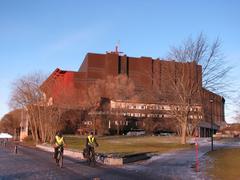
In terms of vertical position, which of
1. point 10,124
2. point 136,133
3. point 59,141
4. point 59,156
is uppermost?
point 10,124

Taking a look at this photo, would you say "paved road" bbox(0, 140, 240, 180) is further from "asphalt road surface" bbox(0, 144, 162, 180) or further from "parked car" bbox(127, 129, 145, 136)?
"parked car" bbox(127, 129, 145, 136)

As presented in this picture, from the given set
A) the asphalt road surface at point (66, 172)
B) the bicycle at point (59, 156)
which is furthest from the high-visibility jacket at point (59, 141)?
the asphalt road surface at point (66, 172)

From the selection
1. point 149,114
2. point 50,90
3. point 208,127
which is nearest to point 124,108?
point 149,114

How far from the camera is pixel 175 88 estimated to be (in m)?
46.7

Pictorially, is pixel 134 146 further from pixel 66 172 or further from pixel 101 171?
pixel 66 172

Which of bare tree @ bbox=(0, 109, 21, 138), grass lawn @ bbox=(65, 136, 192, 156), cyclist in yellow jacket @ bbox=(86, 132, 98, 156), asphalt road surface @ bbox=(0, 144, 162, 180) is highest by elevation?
bare tree @ bbox=(0, 109, 21, 138)

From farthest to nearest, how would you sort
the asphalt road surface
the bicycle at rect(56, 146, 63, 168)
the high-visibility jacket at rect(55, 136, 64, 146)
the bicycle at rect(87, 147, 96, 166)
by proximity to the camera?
the bicycle at rect(87, 147, 96, 166) → the high-visibility jacket at rect(55, 136, 64, 146) → the bicycle at rect(56, 146, 63, 168) → the asphalt road surface

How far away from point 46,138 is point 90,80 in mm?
66390

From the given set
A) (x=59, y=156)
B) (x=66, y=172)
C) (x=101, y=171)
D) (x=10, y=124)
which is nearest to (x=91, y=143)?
(x=59, y=156)

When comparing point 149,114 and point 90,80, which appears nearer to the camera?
point 149,114

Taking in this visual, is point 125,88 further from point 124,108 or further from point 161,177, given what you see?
point 161,177

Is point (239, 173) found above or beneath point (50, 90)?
beneath

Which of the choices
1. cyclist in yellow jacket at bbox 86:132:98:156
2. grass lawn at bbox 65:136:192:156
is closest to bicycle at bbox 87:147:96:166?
cyclist in yellow jacket at bbox 86:132:98:156

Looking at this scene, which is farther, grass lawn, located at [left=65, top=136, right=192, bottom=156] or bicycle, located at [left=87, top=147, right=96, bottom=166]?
grass lawn, located at [left=65, top=136, right=192, bottom=156]
